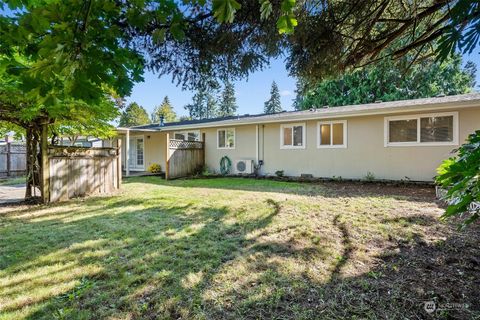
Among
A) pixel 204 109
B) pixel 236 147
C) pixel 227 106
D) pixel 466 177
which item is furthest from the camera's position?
pixel 204 109

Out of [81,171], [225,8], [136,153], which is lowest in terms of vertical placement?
[81,171]

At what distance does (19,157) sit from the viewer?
1368cm

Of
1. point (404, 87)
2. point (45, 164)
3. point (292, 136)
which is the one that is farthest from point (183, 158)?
point (404, 87)

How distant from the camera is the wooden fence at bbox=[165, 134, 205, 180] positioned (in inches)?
470

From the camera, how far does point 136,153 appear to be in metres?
16.6

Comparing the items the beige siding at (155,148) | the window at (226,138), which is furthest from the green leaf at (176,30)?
the beige siding at (155,148)

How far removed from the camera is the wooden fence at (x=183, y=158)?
11.9 m

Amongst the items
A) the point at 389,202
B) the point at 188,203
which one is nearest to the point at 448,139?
the point at 389,202

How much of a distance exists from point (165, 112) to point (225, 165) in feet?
87.5

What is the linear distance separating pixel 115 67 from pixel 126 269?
2.23 metres

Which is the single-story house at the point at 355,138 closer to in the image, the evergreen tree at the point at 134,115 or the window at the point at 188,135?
the window at the point at 188,135

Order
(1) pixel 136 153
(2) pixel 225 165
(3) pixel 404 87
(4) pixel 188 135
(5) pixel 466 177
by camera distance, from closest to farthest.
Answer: (5) pixel 466 177 → (2) pixel 225 165 → (4) pixel 188 135 → (1) pixel 136 153 → (3) pixel 404 87

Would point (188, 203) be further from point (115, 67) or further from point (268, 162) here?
point (268, 162)

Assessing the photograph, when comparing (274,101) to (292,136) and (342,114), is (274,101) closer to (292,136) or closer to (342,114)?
(292,136)
